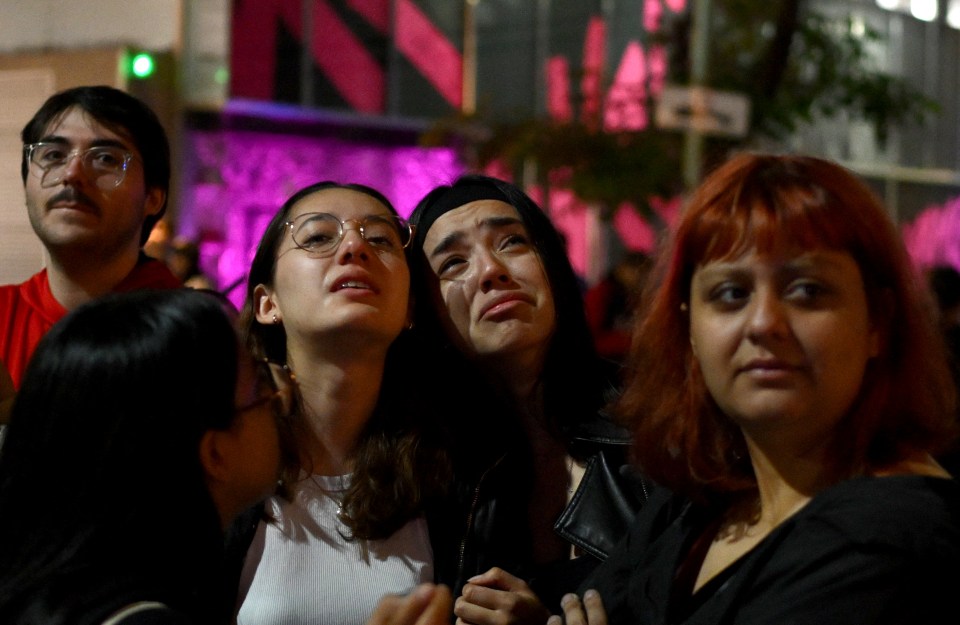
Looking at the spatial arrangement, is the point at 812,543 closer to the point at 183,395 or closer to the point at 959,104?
the point at 183,395

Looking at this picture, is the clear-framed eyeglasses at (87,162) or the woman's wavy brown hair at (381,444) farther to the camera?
the clear-framed eyeglasses at (87,162)

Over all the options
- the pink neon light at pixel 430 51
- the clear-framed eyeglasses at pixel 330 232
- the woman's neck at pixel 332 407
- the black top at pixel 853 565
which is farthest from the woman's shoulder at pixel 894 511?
the pink neon light at pixel 430 51

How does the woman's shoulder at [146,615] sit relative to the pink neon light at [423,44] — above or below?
below

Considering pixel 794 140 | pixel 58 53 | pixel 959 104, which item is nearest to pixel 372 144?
pixel 794 140

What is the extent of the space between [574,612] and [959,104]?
73.3 ft

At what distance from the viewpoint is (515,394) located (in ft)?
12.2

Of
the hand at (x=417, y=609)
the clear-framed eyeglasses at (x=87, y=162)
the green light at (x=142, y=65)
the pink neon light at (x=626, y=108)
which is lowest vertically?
the hand at (x=417, y=609)

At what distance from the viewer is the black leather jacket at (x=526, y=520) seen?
3168mm

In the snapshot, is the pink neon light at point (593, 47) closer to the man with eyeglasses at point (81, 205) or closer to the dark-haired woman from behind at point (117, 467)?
the man with eyeglasses at point (81, 205)

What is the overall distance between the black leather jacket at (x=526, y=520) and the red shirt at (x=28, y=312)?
1208 millimetres

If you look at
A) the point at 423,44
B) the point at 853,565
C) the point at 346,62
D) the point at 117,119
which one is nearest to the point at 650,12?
the point at 423,44

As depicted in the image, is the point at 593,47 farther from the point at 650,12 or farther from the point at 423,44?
the point at 423,44

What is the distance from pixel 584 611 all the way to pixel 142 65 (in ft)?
20.8

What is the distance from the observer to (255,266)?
3689 mm
